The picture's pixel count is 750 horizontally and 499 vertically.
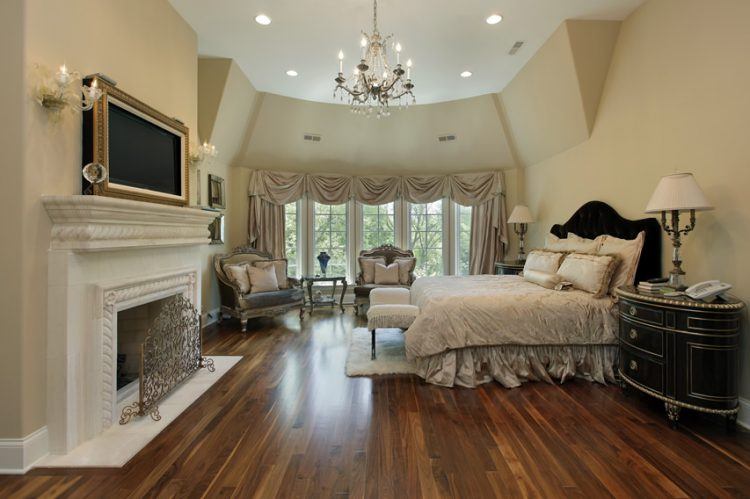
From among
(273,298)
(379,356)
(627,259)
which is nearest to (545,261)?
(627,259)

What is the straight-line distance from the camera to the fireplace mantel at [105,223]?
1980 millimetres

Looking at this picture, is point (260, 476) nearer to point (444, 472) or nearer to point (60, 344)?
point (444, 472)

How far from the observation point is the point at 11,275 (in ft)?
6.21

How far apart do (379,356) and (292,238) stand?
3.61m

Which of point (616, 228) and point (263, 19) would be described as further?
point (616, 228)

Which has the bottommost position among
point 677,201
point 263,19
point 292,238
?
point 292,238

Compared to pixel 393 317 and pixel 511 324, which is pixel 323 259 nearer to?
pixel 393 317

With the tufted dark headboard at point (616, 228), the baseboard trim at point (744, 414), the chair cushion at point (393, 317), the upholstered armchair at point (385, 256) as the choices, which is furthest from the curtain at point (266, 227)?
the baseboard trim at point (744, 414)

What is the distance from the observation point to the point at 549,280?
355 centimetres

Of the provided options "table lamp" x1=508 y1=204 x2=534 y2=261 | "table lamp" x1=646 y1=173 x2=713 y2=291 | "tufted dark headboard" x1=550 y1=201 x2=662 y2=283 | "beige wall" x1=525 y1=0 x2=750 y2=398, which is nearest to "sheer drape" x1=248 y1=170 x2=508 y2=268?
"table lamp" x1=508 y1=204 x2=534 y2=261

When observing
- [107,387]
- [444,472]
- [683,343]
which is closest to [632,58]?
[683,343]

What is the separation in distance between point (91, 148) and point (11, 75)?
1.54 ft

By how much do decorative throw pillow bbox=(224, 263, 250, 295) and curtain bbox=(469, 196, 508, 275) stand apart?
12.5ft

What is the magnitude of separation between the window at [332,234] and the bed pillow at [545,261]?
351 centimetres
